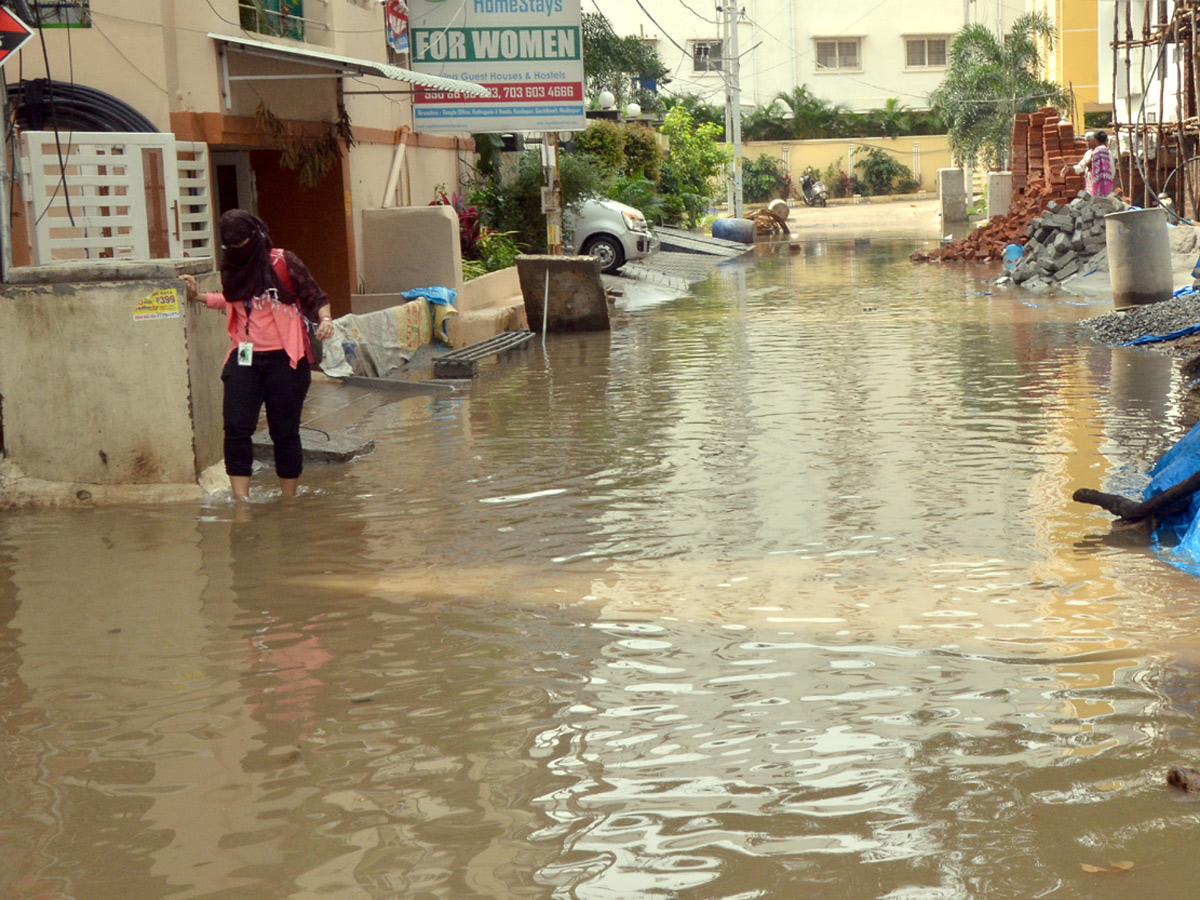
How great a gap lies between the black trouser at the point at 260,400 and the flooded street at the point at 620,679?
0.36 meters

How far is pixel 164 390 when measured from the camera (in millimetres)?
7605

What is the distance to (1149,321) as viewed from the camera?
1363 centimetres

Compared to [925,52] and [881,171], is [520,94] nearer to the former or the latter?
[881,171]

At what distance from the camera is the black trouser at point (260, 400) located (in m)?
7.21

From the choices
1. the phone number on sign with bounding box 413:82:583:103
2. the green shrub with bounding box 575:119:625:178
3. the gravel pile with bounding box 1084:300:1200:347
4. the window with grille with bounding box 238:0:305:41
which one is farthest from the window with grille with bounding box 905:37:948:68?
the window with grille with bounding box 238:0:305:41

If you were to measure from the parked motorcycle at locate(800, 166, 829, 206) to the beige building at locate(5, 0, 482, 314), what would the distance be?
35760 mm

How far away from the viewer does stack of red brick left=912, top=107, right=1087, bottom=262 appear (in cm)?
2519

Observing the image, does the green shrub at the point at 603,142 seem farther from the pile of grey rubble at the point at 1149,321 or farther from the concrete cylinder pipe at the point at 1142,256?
the pile of grey rubble at the point at 1149,321

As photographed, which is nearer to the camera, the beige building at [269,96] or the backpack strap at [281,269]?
the backpack strap at [281,269]

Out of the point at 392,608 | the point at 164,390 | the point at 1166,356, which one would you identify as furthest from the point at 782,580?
the point at 1166,356

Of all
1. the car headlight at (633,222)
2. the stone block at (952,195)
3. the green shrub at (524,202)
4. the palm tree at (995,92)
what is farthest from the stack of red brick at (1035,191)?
the palm tree at (995,92)

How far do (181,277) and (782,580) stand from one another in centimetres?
Result: 380

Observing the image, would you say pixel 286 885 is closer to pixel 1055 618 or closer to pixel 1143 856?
pixel 1143 856

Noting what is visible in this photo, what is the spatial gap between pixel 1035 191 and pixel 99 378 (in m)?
22.4
